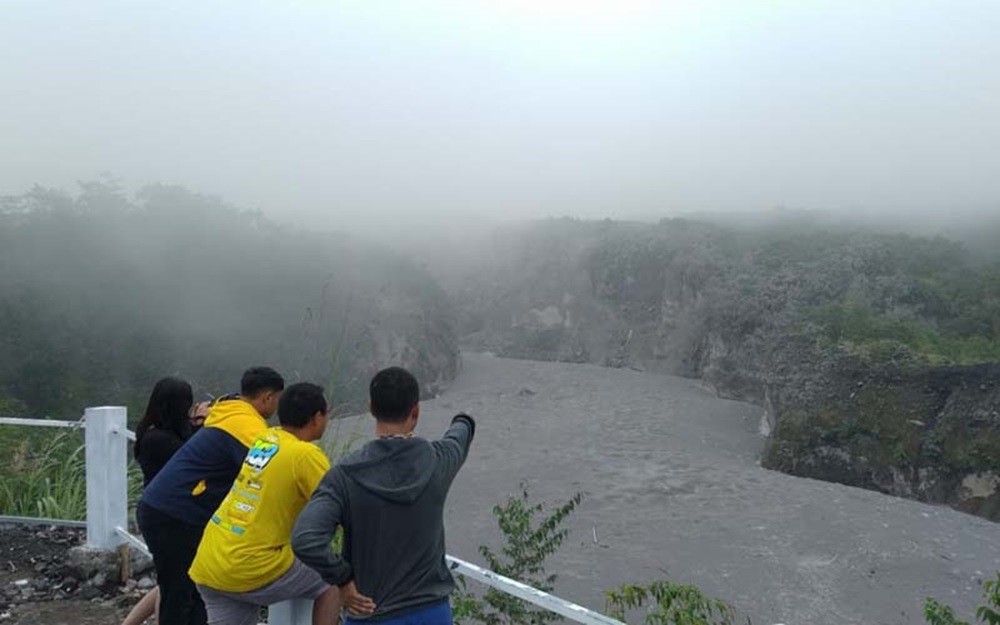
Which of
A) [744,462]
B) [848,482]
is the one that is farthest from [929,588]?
[744,462]

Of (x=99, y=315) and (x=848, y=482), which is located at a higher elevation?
(x=99, y=315)

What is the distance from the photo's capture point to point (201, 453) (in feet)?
10.0

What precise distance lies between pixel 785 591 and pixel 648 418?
442 inches

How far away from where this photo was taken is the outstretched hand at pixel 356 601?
2.25 metres

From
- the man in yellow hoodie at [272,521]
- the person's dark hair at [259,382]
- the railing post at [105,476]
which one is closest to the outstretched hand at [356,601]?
the man in yellow hoodie at [272,521]

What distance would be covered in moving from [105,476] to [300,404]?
8.83 feet

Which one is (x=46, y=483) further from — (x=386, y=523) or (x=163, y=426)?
(x=386, y=523)

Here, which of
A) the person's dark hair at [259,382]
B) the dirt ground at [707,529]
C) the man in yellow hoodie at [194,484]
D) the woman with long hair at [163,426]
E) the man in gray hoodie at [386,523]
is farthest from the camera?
the dirt ground at [707,529]

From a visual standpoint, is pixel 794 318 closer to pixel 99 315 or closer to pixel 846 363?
pixel 846 363

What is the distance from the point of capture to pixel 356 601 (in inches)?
88.6

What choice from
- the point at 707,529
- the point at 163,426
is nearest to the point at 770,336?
the point at 707,529

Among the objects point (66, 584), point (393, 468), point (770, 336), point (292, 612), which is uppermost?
point (393, 468)

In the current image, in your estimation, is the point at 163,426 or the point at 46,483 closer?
the point at 163,426

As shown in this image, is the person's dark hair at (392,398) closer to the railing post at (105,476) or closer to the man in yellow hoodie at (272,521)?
the man in yellow hoodie at (272,521)
